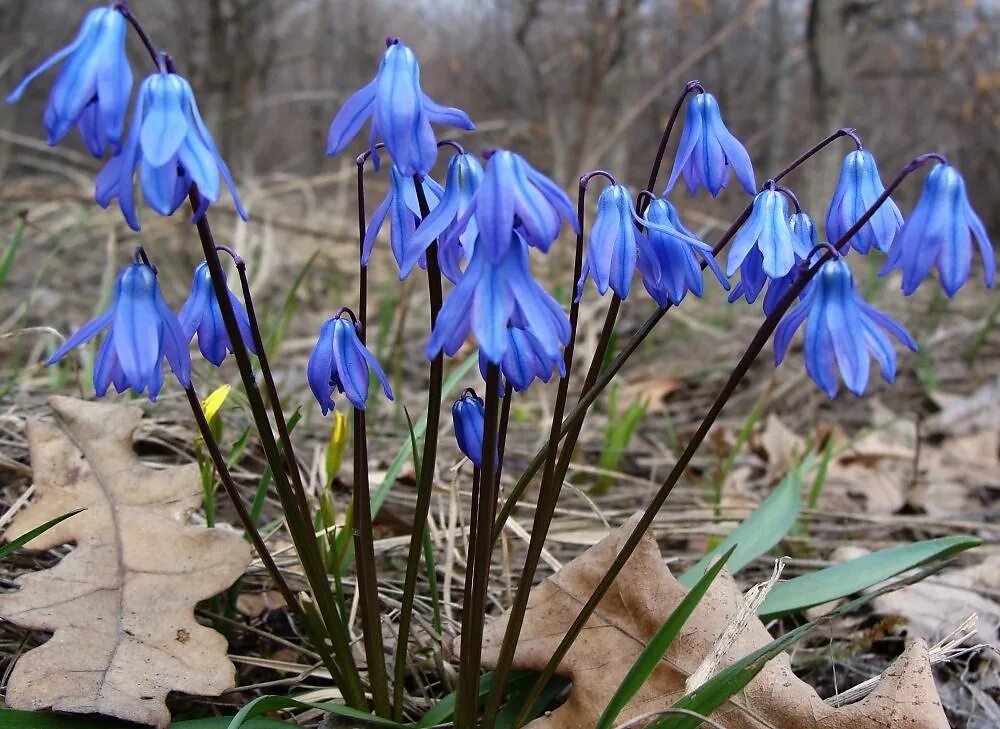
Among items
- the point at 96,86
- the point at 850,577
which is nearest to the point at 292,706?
the point at 96,86

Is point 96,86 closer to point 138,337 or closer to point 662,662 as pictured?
point 138,337

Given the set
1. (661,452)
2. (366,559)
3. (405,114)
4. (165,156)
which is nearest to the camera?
(165,156)

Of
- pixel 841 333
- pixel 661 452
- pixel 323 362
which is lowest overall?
pixel 661 452

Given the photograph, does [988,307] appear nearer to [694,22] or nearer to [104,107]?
[104,107]

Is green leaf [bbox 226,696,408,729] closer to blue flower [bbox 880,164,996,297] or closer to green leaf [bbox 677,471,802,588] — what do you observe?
green leaf [bbox 677,471,802,588]

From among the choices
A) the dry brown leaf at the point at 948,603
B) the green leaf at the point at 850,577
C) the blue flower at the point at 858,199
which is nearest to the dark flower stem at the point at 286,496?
the green leaf at the point at 850,577
